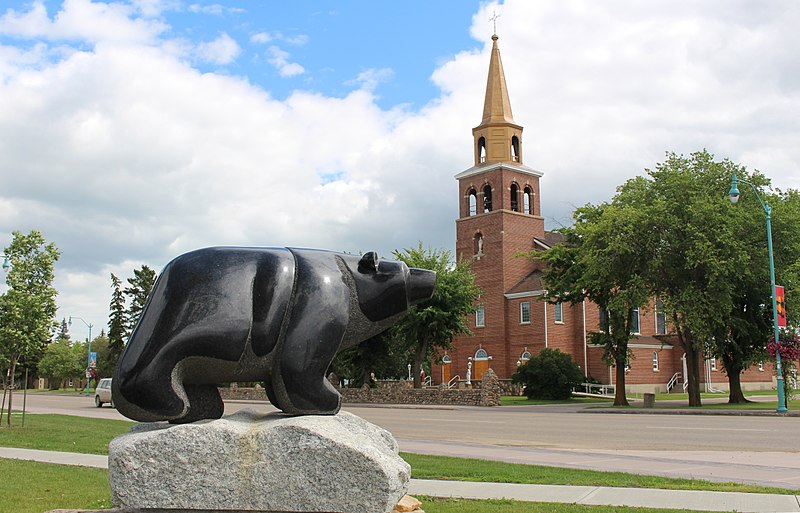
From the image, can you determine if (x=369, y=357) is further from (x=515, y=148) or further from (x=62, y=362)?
(x=62, y=362)

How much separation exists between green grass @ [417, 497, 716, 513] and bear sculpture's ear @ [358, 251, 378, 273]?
8.48ft

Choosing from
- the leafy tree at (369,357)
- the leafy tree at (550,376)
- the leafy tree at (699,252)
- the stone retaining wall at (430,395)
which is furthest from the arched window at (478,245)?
the leafy tree at (699,252)

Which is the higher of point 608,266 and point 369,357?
point 608,266

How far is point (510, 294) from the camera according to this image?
5619cm

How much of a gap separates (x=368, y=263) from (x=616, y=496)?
4.11 m

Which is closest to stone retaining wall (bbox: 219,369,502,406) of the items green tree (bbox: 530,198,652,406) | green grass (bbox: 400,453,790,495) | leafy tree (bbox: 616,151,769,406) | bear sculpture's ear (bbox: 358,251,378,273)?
green tree (bbox: 530,198,652,406)

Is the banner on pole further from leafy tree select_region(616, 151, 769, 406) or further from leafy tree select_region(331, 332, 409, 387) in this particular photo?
leafy tree select_region(331, 332, 409, 387)

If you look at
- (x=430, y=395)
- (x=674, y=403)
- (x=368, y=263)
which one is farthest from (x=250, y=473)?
(x=674, y=403)

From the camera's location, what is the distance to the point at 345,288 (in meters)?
6.79

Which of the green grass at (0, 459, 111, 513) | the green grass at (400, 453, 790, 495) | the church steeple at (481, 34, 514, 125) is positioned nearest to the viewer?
the green grass at (0, 459, 111, 513)

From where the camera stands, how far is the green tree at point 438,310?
40.0 meters

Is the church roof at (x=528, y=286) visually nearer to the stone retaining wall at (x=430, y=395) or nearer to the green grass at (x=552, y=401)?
the green grass at (x=552, y=401)

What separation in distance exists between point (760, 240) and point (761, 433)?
15678 mm

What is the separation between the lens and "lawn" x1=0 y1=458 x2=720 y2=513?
7785mm
